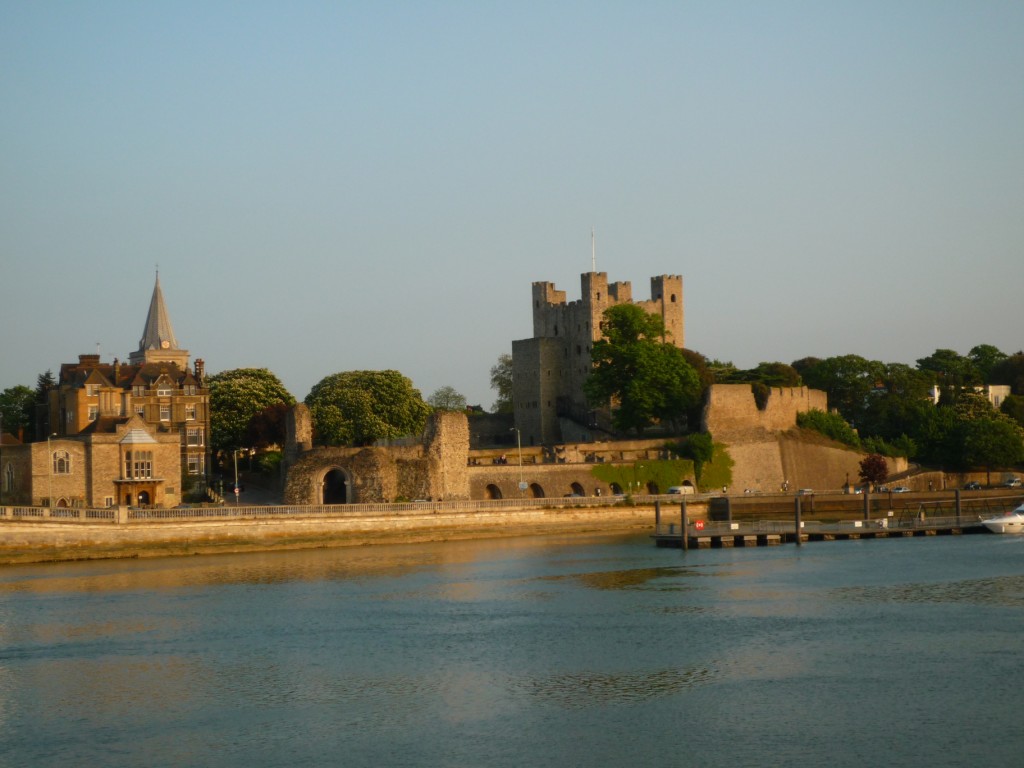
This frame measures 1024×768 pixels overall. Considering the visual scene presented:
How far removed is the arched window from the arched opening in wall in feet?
32.1

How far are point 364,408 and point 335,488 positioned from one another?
10.3 meters

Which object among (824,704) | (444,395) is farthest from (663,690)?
(444,395)

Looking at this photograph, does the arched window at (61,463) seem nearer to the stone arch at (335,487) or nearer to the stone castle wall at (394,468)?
the stone castle wall at (394,468)

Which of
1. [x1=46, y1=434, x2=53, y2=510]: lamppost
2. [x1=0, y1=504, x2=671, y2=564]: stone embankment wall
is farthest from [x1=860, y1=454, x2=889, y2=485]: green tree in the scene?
[x1=46, y1=434, x2=53, y2=510]: lamppost

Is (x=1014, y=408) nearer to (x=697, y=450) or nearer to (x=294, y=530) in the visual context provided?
(x=697, y=450)

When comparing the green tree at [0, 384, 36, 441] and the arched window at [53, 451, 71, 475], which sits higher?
the green tree at [0, 384, 36, 441]

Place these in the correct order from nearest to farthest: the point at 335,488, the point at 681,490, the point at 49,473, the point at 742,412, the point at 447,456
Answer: the point at 49,473
the point at 447,456
the point at 335,488
the point at 681,490
the point at 742,412

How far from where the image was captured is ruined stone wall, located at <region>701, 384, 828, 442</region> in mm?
64812

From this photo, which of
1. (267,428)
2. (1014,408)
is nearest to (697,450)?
(267,428)

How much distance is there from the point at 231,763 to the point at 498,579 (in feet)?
61.8

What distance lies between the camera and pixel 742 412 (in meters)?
65.6

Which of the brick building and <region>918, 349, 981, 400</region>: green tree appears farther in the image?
<region>918, 349, 981, 400</region>: green tree

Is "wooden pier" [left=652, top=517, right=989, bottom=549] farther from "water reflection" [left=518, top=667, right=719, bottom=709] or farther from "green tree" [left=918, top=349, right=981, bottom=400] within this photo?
"green tree" [left=918, top=349, right=981, bottom=400]

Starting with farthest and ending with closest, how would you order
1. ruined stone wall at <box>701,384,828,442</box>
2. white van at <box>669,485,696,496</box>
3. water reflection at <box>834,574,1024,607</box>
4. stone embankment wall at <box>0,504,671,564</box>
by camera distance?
1. ruined stone wall at <box>701,384,828,442</box>
2. white van at <box>669,485,696,496</box>
3. stone embankment wall at <box>0,504,671,564</box>
4. water reflection at <box>834,574,1024,607</box>
